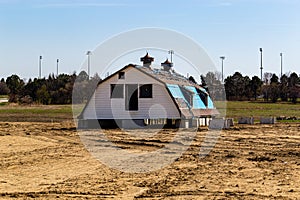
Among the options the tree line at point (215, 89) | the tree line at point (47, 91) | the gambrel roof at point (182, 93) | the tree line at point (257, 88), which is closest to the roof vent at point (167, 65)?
the gambrel roof at point (182, 93)

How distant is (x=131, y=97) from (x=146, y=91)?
3.76 feet

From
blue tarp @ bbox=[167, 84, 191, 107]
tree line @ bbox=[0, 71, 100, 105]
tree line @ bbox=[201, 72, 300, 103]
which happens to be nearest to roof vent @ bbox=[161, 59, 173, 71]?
blue tarp @ bbox=[167, 84, 191, 107]

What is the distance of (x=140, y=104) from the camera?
1374 inches

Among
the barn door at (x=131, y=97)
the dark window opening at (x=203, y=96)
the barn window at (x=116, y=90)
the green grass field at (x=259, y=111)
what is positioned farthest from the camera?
the green grass field at (x=259, y=111)

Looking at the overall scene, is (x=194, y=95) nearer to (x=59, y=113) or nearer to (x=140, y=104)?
(x=140, y=104)

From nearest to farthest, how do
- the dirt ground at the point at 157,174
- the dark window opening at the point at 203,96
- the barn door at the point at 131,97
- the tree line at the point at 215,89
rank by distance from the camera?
the dirt ground at the point at 157,174 < the barn door at the point at 131,97 < the dark window opening at the point at 203,96 < the tree line at the point at 215,89

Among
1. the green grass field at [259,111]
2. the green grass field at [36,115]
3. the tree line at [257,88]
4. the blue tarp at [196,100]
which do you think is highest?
the tree line at [257,88]

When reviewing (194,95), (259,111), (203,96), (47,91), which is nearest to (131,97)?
(194,95)

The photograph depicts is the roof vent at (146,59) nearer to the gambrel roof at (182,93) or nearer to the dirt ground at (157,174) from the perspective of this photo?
the gambrel roof at (182,93)

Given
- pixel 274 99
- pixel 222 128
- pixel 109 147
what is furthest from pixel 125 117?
pixel 274 99

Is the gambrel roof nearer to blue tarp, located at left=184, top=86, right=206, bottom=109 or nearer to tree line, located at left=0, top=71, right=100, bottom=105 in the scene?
blue tarp, located at left=184, top=86, right=206, bottom=109

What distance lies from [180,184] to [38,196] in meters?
3.49

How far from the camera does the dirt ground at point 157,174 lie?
11.2 meters

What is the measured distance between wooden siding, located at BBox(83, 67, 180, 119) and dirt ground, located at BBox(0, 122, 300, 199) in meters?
12.1
